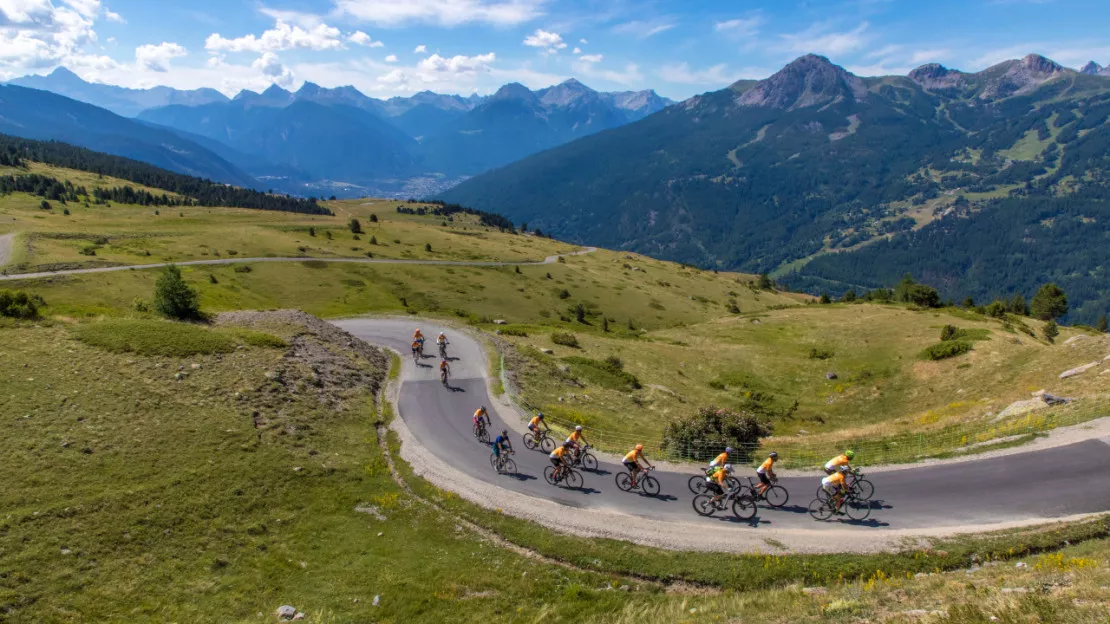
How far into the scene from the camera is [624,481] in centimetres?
2723

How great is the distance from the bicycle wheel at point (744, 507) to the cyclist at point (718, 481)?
78 centimetres

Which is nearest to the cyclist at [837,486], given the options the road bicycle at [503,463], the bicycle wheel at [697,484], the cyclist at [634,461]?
the bicycle wheel at [697,484]

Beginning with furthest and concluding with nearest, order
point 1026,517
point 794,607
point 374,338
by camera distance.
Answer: point 374,338
point 1026,517
point 794,607

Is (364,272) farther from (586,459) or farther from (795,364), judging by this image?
(586,459)

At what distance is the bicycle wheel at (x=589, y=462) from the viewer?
29.5 m

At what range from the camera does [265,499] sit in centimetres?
2339

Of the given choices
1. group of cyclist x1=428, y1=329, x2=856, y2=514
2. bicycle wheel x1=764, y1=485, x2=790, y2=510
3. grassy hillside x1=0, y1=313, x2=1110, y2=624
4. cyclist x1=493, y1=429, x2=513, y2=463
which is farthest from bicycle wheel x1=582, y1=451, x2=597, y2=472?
bicycle wheel x1=764, y1=485, x2=790, y2=510

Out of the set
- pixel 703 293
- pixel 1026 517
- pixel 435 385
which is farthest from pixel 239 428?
pixel 703 293

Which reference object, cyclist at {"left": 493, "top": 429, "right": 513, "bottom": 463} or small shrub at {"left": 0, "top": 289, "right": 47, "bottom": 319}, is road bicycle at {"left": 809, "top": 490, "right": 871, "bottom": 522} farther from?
small shrub at {"left": 0, "top": 289, "right": 47, "bottom": 319}

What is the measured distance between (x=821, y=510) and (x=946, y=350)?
39454 millimetres

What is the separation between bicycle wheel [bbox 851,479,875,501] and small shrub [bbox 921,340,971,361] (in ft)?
119

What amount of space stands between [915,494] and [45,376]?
43.5 m

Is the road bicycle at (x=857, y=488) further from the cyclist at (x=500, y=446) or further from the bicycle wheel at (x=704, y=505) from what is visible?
the cyclist at (x=500, y=446)

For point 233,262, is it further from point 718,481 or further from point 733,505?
point 733,505
